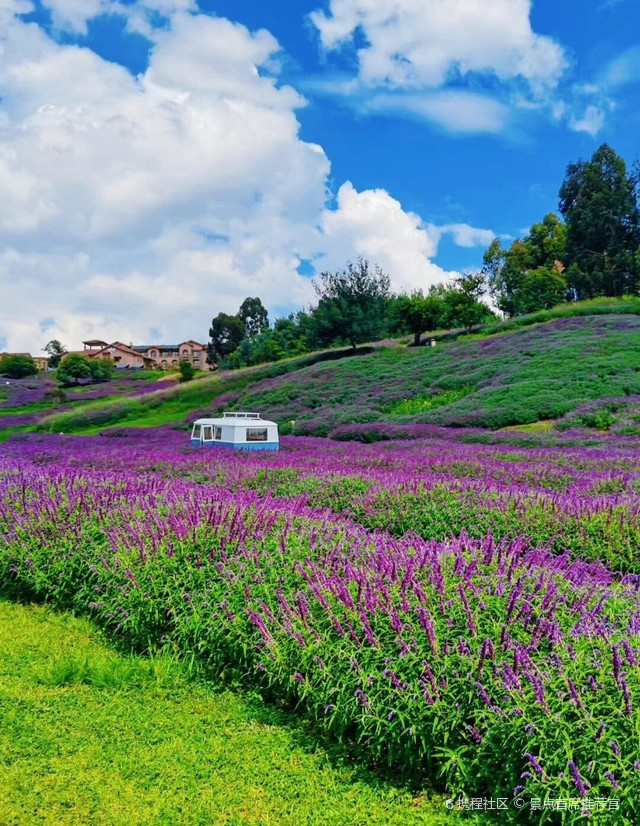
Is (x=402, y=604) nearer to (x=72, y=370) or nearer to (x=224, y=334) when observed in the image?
(x=72, y=370)

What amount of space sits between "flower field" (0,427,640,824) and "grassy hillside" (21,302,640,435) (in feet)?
51.5

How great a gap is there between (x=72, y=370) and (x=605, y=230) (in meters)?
57.2

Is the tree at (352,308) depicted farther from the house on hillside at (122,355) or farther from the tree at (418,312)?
the house on hillside at (122,355)

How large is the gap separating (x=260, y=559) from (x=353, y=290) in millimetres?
53597

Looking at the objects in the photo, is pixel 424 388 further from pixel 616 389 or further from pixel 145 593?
pixel 145 593

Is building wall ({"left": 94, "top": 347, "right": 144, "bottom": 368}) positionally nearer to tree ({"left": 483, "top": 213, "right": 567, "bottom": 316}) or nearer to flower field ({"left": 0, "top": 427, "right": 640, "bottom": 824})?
tree ({"left": 483, "top": 213, "right": 567, "bottom": 316})

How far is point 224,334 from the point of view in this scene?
102 m

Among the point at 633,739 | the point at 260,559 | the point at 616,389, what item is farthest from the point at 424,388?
the point at 633,739

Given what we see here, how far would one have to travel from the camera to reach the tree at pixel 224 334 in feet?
331

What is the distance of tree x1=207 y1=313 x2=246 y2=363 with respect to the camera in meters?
101

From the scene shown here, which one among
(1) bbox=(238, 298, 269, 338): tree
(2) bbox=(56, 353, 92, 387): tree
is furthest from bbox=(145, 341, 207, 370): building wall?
(2) bbox=(56, 353, 92, 387): tree

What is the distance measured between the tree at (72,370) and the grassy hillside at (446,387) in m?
25.8

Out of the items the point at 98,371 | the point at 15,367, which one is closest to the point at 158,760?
the point at 98,371

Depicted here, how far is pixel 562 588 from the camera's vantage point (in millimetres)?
4668
